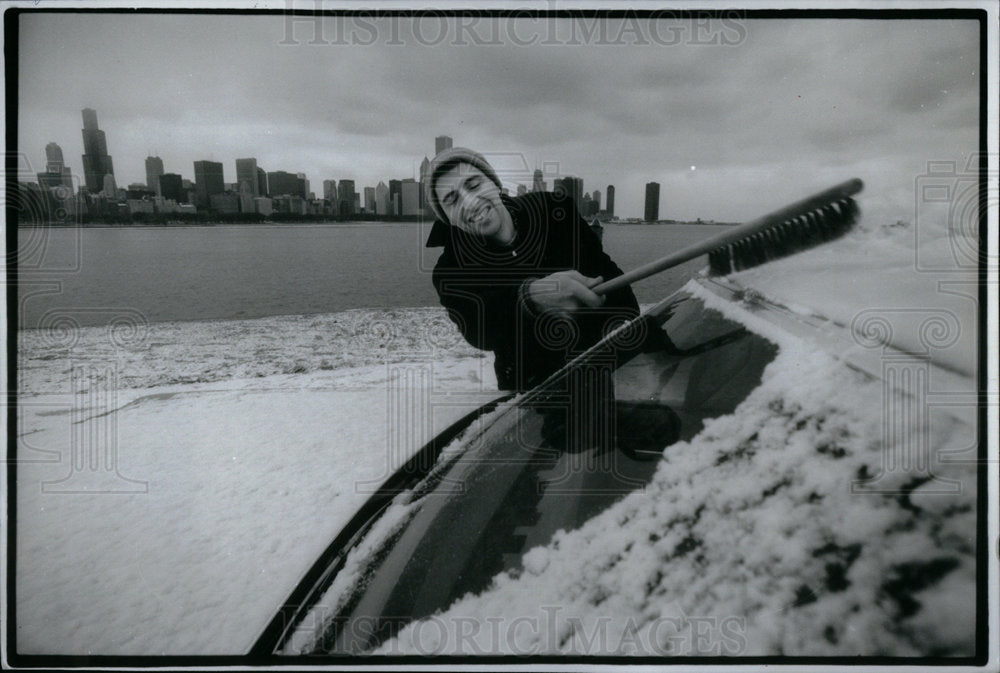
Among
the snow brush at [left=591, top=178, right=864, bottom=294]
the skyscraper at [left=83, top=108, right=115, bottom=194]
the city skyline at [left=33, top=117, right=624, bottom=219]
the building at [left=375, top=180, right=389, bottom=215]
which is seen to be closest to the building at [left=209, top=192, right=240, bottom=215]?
the city skyline at [left=33, top=117, right=624, bottom=219]

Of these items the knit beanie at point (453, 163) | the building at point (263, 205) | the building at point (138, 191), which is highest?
the knit beanie at point (453, 163)

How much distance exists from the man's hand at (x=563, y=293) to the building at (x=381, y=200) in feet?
1.47

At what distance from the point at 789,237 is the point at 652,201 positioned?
35 centimetres

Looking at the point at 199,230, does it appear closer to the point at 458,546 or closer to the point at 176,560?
the point at 176,560

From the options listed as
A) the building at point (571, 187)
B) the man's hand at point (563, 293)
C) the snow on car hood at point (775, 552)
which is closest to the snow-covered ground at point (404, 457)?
the snow on car hood at point (775, 552)

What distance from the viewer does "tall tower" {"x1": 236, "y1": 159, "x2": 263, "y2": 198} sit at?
125 centimetres

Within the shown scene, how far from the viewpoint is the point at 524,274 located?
1.31m

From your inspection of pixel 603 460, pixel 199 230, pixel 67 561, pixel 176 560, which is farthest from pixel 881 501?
pixel 67 561

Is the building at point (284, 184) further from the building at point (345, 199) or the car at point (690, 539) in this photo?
the car at point (690, 539)

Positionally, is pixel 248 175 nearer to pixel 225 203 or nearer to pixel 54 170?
pixel 225 203

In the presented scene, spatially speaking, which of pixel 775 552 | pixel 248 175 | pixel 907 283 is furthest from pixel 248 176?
pixel 907 283

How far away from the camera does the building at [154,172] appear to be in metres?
1.23

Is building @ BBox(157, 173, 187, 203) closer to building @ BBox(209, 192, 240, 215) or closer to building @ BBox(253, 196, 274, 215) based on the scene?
building @ BBox(209, 192, 240, 215)

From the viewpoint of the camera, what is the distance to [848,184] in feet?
3.60
